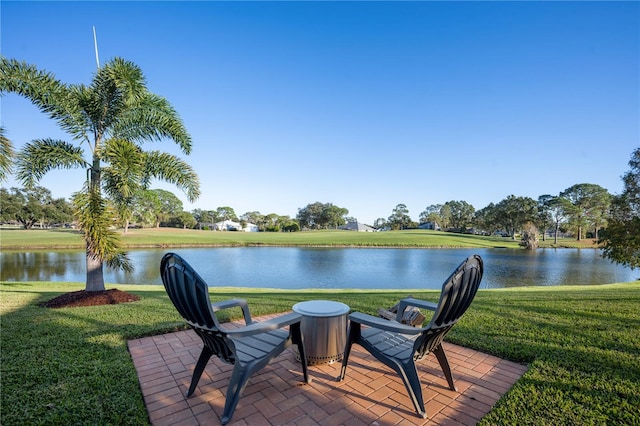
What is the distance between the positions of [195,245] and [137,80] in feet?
89.9

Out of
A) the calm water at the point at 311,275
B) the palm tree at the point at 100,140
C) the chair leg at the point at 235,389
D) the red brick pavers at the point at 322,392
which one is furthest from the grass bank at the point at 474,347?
the calm water at the point at 311,275

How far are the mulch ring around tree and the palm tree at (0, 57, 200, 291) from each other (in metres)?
0.36

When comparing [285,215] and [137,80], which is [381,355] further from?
[285,215]

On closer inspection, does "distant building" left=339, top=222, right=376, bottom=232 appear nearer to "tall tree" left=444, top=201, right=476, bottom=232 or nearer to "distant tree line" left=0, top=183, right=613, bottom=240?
"distant tree line" left=0, top=183, right=613, bottom=240

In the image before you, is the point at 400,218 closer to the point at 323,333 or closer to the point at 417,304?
the point at 417,304

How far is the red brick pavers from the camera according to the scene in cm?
202

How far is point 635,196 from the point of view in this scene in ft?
22.3

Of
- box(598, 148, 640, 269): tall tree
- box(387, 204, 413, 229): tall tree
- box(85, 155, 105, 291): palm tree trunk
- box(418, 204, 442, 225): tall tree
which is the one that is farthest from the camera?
box(418, 204, 442, 225): tall tree

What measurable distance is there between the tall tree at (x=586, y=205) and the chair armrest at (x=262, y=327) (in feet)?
174

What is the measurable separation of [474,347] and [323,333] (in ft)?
6.07

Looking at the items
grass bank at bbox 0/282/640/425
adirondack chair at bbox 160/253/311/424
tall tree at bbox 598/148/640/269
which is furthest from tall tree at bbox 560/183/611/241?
adirondack chair at bbox 160/253/311/424

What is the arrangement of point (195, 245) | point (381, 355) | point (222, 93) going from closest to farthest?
1. point (381, 355)
2. point (222, 93)
3. point (195, 245)

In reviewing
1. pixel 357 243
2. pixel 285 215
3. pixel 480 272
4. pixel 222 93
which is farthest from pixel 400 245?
pixel 285 215

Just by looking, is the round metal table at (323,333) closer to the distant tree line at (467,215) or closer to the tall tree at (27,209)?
the distant tree line at (467,215)
